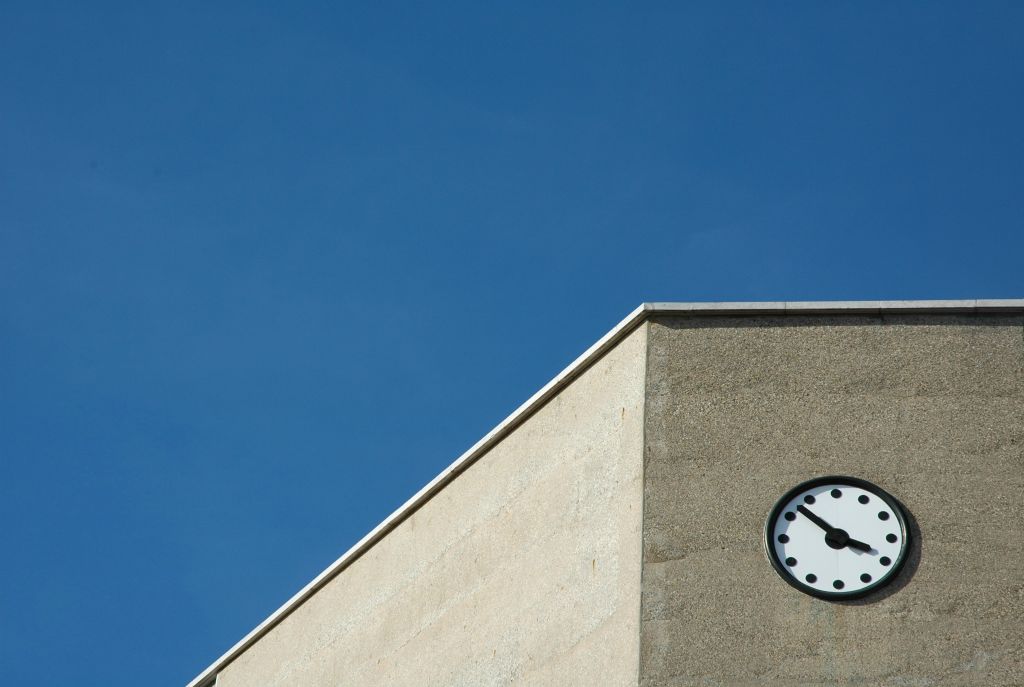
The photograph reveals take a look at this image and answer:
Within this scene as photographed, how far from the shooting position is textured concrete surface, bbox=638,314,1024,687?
1185 cm

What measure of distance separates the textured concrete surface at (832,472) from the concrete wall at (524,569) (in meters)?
0.27

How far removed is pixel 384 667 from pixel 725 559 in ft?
13.1

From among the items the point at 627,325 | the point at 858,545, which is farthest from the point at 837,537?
the point at 627,325

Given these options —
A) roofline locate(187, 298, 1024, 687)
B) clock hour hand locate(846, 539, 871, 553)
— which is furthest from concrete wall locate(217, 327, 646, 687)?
clock hour hand locate(846, 539, 871, 553)

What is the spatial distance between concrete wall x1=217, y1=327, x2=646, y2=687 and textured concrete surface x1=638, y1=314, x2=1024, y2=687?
0.90 ft

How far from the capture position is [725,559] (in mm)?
12281

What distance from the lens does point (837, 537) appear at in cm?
1223

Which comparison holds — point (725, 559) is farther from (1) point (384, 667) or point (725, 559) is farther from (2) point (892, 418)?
(1) point (384, 667)

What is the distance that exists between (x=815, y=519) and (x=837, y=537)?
20cm

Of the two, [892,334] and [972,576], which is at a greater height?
[892,334]

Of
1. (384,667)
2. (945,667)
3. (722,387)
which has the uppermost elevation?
(722,387)

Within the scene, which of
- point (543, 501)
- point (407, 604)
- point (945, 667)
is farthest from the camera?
point (407, 604)

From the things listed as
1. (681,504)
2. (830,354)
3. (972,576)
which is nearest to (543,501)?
(681,504)

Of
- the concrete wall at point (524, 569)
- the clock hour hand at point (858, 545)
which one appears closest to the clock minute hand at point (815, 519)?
the clock hour hand at point (858, 545)
